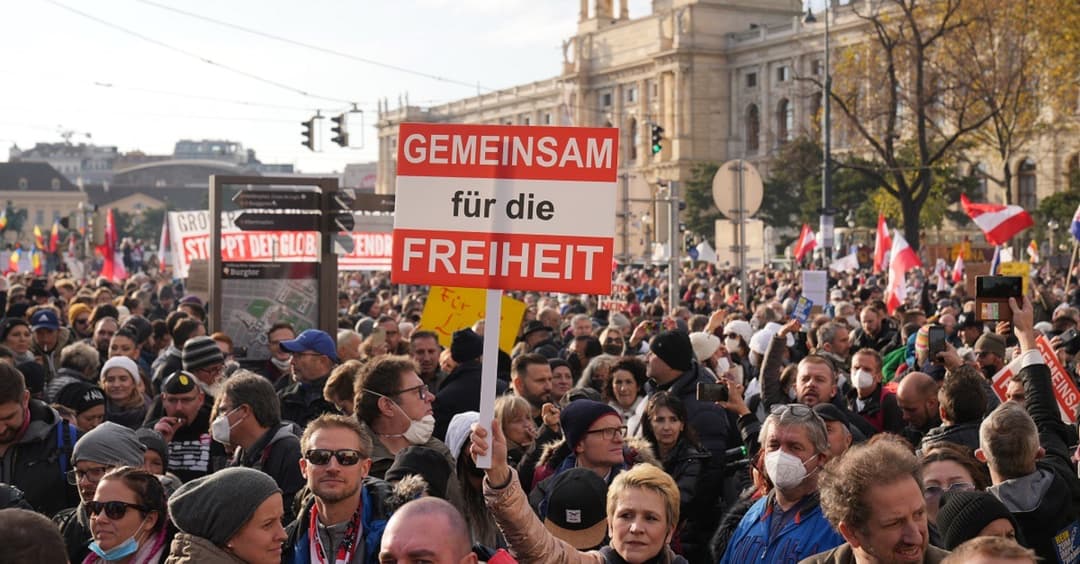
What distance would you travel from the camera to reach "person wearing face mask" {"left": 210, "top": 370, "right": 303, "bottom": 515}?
17.8 ft

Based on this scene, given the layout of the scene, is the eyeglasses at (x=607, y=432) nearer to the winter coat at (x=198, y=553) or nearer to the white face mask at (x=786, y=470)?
the white face mask at (x=786, y=470)

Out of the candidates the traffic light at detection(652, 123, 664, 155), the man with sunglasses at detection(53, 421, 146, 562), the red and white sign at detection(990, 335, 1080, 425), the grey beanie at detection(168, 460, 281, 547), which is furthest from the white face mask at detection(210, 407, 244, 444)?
the traffic light at detection(652, 123, 664, 155)

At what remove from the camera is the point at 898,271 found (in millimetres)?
18453

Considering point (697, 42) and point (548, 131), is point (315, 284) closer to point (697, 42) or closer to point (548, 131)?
point (548, 131)

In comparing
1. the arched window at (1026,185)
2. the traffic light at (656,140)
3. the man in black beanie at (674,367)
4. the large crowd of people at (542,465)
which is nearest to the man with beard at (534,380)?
the large crowd of people at (542,465)

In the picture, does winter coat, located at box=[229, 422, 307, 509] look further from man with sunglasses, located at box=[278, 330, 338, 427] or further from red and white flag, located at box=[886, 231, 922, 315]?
red and white flag, located at box=[886, 231, 922, 315]

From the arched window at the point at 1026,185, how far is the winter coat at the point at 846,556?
63118mm

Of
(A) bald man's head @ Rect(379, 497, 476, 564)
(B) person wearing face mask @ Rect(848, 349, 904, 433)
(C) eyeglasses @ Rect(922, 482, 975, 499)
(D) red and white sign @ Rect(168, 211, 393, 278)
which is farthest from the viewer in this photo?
(D) red and white sign @ Rect(168, 211, 393, 278)

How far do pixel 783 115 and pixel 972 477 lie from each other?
8054 cm

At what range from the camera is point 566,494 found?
15.0 feet

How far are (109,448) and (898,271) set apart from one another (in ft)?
48.0

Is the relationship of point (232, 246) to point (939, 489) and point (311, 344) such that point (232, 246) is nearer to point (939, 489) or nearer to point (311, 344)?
point (311, 344)

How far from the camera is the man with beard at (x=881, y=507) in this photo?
3668 mm

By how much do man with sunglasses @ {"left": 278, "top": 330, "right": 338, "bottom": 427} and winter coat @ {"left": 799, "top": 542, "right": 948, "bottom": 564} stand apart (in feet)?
13.4
